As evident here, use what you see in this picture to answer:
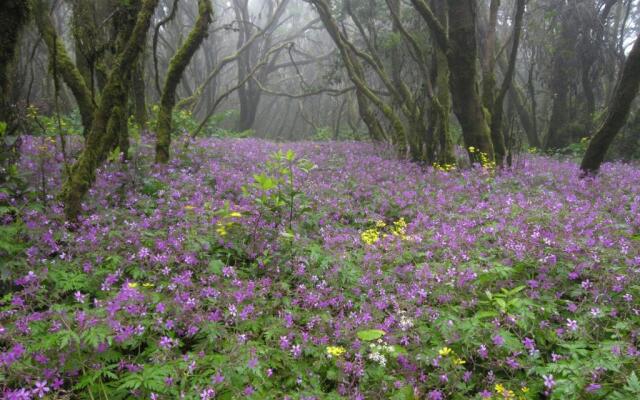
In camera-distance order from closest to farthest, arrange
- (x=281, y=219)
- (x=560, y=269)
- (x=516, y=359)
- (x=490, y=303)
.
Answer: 1. (x=516, y=359)
2. (x=490, y=303)
3. (x=560, y=269)
4. (x=281, y=219)

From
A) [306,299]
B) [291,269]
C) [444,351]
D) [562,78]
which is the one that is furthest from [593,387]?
[562,78]

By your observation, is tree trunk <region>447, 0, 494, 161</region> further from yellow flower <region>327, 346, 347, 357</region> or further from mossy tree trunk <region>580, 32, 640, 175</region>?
yellow flower <region>327, 346, 347, 357</region>

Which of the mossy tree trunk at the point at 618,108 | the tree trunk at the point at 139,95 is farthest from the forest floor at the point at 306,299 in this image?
the tree trunk at the point at 139,95

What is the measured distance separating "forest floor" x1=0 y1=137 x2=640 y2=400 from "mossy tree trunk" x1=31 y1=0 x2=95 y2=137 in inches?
52.6

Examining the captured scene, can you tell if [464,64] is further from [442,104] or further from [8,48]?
[8,48]

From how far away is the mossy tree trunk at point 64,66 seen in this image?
6.89m

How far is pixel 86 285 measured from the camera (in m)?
4.09

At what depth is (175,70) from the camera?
810 cm

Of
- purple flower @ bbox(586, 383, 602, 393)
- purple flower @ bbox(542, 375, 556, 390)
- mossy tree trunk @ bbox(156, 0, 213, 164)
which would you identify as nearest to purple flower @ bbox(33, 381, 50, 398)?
purple flower @ bbox(542, 375, 556, 390)

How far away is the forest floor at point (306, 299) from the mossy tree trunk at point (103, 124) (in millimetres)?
310

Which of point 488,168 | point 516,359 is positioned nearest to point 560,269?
point 516,359

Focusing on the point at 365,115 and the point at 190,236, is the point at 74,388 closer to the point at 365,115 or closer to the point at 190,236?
the point at 190,236

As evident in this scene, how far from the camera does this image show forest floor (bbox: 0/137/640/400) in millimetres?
3215

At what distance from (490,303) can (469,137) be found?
22.8ft
